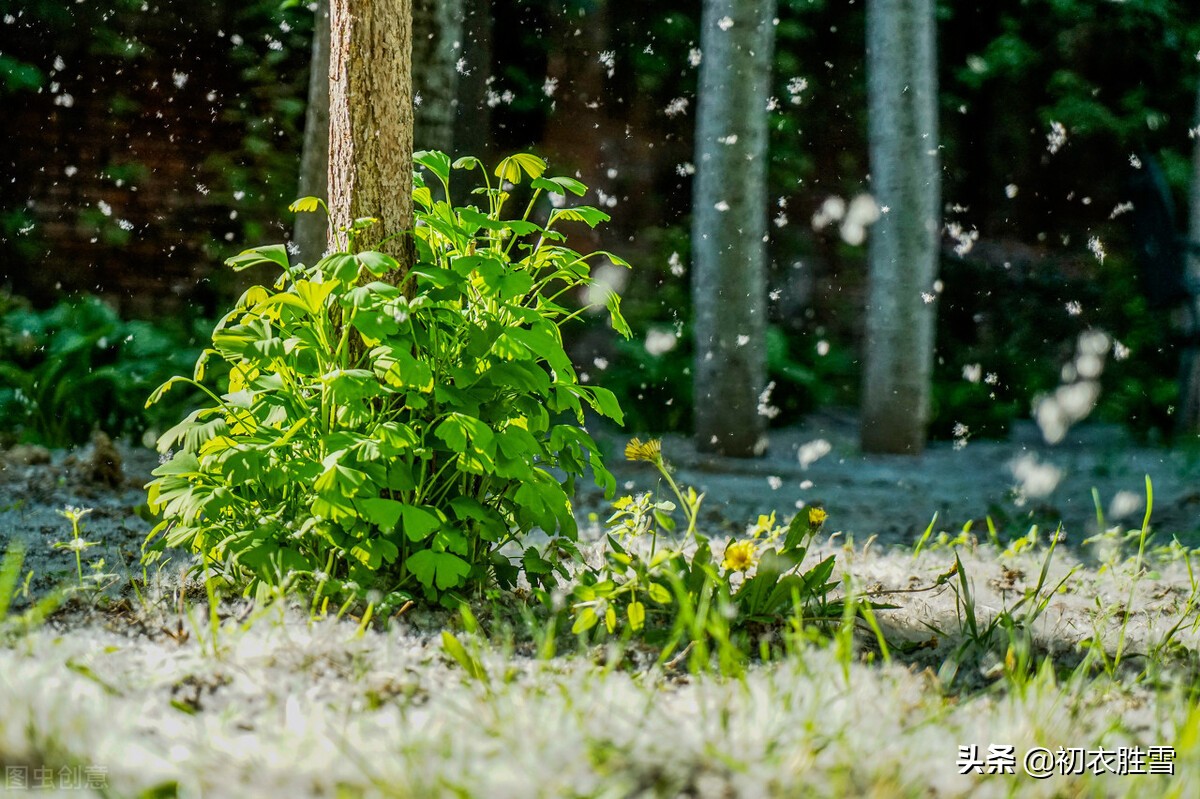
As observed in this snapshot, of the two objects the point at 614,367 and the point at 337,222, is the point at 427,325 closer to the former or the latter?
the point at 337,222

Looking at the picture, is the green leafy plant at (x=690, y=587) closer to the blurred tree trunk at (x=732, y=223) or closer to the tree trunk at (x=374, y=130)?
the tree trunk at (x=374, y=130)

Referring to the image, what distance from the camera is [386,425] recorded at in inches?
102

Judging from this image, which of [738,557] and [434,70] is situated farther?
[434,70]

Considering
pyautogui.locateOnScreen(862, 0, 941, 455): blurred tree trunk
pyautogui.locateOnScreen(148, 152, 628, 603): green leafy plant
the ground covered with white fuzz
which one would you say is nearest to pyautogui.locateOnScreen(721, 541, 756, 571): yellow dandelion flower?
the ground covered with white fuzz

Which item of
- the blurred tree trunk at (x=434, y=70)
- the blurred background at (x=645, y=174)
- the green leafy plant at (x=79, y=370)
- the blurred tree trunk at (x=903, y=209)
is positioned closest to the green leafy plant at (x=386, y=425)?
the blurred tree trunk at (x=434, y=70)

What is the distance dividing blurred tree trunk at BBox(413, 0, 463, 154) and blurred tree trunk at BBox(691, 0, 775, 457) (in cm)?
148

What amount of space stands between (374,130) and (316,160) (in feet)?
9.78

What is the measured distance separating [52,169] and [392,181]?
585 cm

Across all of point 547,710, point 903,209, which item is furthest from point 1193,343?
point 547,710

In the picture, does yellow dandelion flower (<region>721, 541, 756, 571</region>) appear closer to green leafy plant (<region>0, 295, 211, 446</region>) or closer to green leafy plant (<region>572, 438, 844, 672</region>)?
green leafy plant (<region>572, 438, 844, 672</region>)

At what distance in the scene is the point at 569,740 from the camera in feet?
6.01

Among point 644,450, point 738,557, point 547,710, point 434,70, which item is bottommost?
point 547,710

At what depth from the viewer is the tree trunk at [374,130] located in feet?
9.77

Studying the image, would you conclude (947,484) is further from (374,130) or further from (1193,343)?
(374,130)
